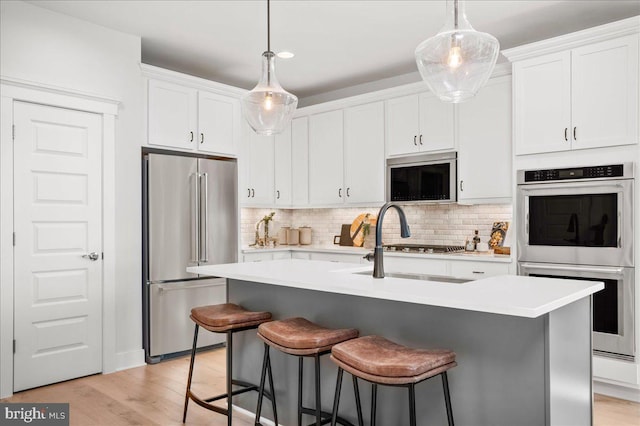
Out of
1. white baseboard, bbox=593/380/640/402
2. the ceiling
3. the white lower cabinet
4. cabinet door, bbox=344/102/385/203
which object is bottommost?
white baseboard, bbox=593/380/640/402

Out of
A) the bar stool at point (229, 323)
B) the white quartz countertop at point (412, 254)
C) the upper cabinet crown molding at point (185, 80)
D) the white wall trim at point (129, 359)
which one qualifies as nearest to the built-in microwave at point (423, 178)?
the white quartz countertop at point (412, 254)

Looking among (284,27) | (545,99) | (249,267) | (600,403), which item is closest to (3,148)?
(249,267)

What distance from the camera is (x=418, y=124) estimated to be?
4.86 meters

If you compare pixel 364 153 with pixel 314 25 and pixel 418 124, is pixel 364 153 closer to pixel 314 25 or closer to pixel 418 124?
pixel 418 124

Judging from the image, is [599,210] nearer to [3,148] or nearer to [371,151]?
[371,151]

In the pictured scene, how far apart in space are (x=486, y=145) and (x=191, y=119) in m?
2.81

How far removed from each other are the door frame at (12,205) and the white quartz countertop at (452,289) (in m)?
1.67

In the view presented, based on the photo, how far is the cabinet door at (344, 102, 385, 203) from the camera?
17.0 ft

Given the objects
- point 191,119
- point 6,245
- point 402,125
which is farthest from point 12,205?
point 402,125

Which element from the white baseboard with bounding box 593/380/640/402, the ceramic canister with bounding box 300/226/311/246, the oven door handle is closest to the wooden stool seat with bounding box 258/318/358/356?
the oven door handle

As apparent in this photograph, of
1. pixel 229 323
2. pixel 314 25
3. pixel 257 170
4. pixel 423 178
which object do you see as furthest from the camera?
pixel 257 170

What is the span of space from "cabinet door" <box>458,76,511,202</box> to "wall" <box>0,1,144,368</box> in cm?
295

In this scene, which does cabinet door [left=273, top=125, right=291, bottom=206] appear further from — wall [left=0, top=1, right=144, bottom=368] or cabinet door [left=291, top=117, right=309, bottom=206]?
wall [left=0, top=1, right=144, bottom=368]

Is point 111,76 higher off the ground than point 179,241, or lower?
higher
